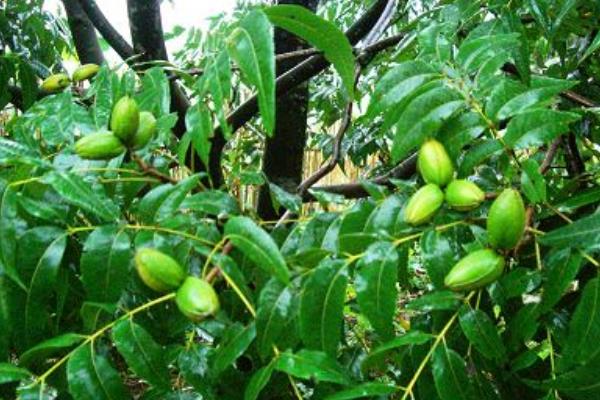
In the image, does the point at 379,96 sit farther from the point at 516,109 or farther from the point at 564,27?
the point at 564,27

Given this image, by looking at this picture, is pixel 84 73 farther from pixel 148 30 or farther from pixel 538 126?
pixel 538 126

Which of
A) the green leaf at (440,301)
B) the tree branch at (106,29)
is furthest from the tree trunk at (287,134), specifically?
the green leaf at (440,301)

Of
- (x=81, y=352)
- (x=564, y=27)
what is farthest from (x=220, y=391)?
(x=564, y=27)

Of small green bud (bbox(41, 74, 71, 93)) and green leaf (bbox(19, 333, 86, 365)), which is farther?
small green bud (bbox(41, 74, 71, 93))

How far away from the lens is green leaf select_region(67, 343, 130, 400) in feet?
2.01

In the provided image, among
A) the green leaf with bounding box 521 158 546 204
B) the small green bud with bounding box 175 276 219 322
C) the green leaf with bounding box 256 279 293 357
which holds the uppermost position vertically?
the green leaf with bounding box 521 158 546 204

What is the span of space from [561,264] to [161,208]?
41 cm

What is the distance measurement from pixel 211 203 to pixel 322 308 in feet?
0.60

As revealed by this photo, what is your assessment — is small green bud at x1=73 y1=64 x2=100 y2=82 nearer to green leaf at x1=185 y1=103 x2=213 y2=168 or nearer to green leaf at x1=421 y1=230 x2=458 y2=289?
green leaf at x1=185 y1=103 x2=213 y2=168

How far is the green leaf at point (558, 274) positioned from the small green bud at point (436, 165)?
0.13m

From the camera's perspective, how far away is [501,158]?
750 millimetres

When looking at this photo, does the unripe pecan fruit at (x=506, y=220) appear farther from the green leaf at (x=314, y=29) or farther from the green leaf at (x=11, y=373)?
the green leaf at (x=11, y=373)

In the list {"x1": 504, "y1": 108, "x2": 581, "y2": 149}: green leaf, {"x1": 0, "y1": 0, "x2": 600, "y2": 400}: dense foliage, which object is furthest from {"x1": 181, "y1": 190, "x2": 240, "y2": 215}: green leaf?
{"x1": 504, "y1": 108, "x2": 581, "y2": 149}: green leaf

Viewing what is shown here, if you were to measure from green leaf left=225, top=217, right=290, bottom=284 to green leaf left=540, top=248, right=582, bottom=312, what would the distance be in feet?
0.85
